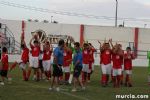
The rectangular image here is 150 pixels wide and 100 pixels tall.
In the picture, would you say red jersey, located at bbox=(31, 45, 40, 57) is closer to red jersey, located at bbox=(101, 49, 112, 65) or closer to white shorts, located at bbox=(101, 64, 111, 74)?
red jersey, located at bbox=(101, 49, 112, 65)

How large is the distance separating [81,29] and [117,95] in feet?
139

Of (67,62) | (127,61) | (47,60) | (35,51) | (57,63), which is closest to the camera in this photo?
(57,63)

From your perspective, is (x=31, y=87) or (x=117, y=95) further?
(x=31, y=87)

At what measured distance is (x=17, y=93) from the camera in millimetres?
17562

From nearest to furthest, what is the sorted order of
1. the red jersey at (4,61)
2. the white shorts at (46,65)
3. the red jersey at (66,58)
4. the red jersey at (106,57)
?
the red jersey at (4,61), the red jersey at (106,57), the red jersey at (66,58), the white shorts at (46,65)

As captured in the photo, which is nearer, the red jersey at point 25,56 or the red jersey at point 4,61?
the red jersey at point 4,61

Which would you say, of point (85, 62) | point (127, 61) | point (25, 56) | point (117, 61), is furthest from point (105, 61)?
point (25, 56)

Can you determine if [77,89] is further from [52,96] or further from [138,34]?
[138,34]

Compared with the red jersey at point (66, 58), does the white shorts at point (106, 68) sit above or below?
below

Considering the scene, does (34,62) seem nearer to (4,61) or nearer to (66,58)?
(66,58)

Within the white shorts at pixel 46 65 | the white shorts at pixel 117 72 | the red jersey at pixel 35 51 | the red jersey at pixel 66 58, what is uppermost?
the red jersey at pixel 35 51

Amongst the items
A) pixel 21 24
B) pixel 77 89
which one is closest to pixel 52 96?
pixel 77 89

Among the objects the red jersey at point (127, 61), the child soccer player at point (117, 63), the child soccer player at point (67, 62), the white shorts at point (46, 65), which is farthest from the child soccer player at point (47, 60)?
the red jersey at point (127, 61)

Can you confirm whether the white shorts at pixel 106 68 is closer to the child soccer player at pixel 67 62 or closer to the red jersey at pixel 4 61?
the child soccer player at pixel 67 62
